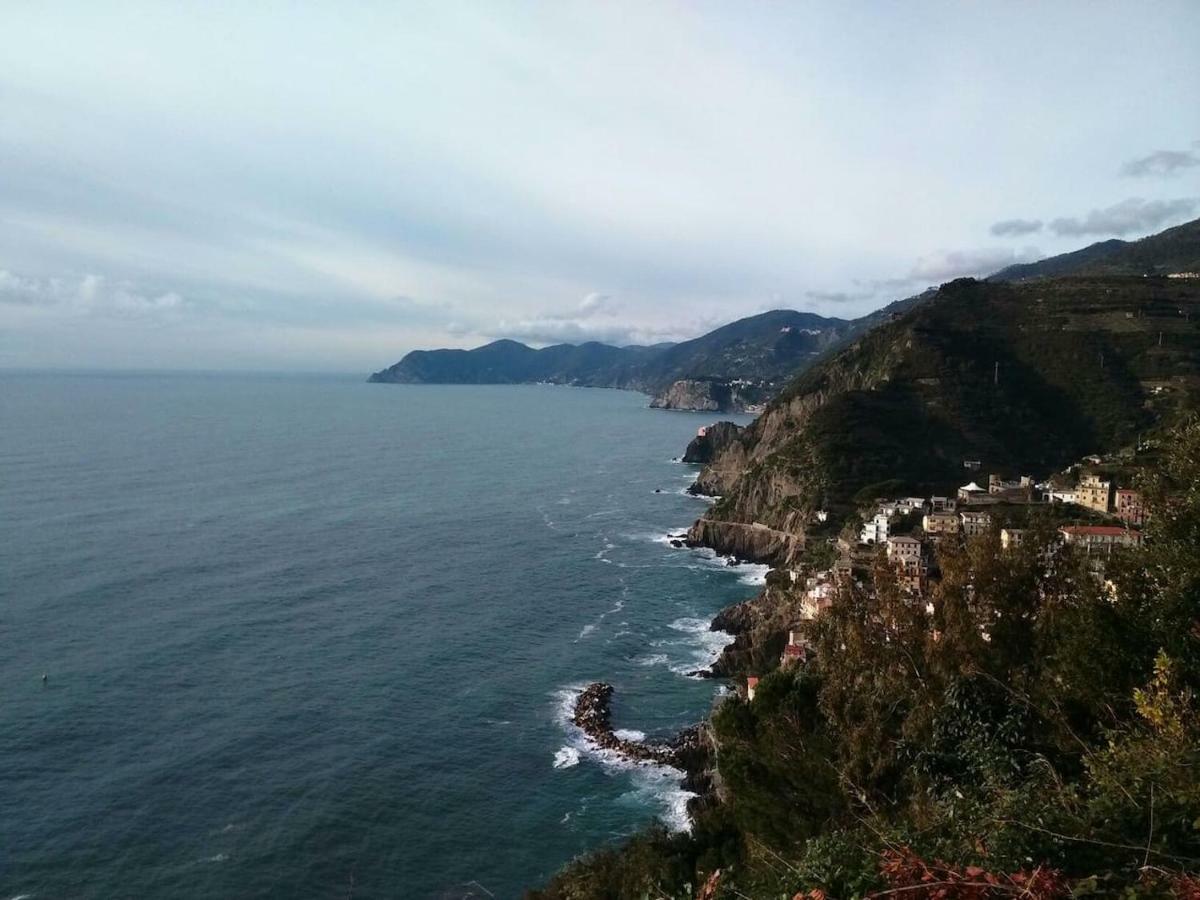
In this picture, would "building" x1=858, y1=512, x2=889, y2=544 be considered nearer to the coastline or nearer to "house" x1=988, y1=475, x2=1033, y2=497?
"house" x1=988, y1=475, x2=1033, y2=497

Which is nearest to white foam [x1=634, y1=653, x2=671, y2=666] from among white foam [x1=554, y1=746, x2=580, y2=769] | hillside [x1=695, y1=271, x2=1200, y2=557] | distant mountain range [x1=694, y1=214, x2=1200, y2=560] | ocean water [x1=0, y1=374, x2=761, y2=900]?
ocean water [x1=0, y1=374, x2=761, y2=900]

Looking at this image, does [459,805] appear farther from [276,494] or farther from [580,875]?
[276,494]

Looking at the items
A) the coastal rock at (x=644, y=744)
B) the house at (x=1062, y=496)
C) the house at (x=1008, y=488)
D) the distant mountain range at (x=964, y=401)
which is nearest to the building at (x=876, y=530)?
the distant mountain range at (x=964, y=401)

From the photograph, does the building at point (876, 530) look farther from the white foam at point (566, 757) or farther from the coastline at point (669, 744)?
the white foam at point (566, 757)

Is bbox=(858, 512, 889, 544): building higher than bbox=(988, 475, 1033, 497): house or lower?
lower

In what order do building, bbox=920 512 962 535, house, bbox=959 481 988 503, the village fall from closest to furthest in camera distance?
the village → building, bbox=920 512 962 535 → house, bbox=959 481 988 503

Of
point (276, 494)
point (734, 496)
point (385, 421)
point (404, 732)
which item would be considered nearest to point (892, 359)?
point (734, 496)
